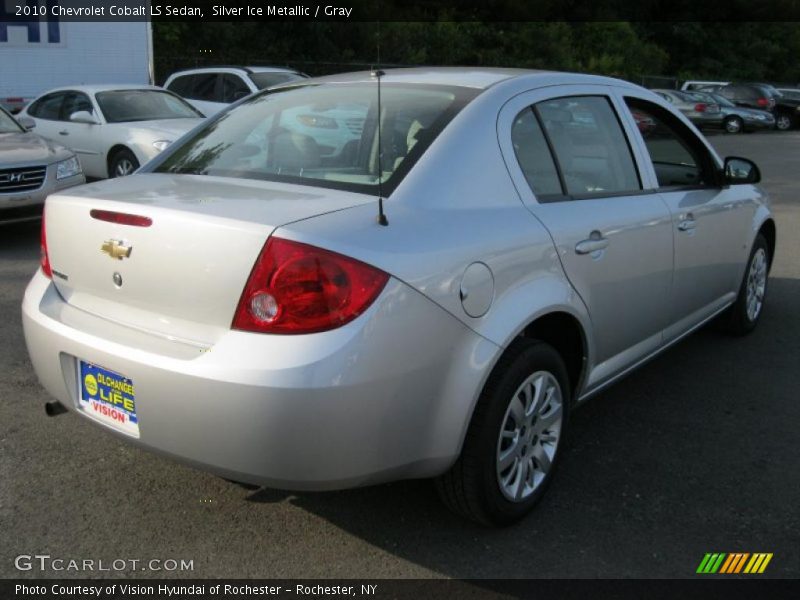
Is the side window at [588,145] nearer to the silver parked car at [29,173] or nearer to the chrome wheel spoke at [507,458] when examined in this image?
the chrome wheel spoke at [507,458]

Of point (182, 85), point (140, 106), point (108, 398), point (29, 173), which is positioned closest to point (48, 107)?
point (140, 106)

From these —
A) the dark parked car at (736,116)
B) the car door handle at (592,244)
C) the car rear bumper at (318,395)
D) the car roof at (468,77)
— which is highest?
the car roof at (468,77)

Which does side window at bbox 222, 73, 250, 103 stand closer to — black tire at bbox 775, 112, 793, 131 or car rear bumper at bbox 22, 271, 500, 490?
car rear bumper at bbox 22, 271, 500, 490

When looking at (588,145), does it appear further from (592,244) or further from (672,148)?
(672,148)

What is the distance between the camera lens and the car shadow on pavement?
9.95 feet

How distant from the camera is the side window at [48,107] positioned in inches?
470

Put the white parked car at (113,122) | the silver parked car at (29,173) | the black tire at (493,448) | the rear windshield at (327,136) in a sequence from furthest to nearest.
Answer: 1. the white parked car at (113,122)
2. the silver parked car at (29,173)
3. the rear windshield at (327,136)
4. the black tire at (493,448)

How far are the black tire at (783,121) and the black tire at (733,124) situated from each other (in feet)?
13.9

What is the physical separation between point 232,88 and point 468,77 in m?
11.5

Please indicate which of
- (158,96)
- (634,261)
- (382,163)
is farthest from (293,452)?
(158,96)

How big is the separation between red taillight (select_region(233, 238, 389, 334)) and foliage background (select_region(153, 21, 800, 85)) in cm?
1236

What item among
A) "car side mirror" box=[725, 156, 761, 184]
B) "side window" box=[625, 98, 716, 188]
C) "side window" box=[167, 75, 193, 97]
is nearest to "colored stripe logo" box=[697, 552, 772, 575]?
"side window" box=[625, 98, 716, 188]

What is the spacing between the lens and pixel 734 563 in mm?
3020

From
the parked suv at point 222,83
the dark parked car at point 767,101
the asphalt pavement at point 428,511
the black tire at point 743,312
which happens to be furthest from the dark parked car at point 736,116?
the asphalt pavement at point 428,511
